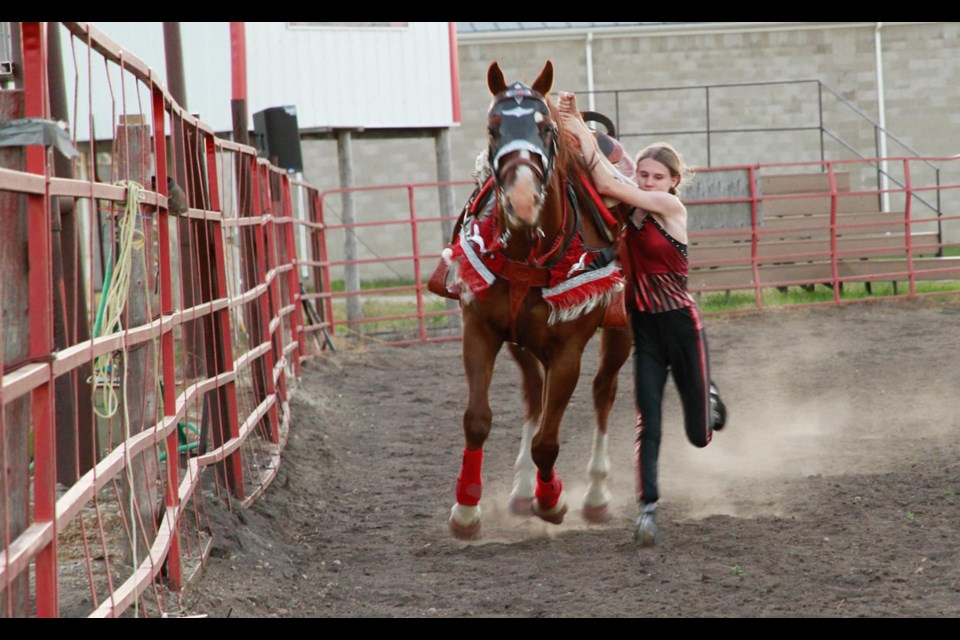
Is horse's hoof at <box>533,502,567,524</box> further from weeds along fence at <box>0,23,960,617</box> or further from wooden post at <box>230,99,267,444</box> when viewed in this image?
wooden post at <box>230,99,267,444</box>

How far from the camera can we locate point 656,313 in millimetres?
4684

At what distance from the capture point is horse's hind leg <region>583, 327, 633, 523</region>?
208 inches

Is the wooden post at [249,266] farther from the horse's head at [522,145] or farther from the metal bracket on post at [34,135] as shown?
the metal bracket on post at [34,135]

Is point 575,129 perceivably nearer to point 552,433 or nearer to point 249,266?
point 552,433

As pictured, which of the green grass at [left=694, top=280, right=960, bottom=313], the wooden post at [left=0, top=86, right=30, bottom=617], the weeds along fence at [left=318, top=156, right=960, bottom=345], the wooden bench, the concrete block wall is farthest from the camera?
the concrete block wall

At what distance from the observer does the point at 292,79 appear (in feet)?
44.5

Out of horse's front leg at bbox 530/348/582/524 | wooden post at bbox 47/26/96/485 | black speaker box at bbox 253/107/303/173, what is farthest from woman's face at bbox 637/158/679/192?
black speaker box at bbox 253/107/303/173

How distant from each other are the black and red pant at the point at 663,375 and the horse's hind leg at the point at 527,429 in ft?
2.15

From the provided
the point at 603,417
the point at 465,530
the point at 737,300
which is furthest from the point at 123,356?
the point at 737,300

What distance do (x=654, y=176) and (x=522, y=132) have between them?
856 mm

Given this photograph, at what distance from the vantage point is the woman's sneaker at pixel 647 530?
462 centimetres

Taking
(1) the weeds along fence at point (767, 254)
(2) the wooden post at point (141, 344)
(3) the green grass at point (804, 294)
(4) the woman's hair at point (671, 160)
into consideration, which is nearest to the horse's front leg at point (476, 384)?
(4) the woman's hair at point (671, 160)

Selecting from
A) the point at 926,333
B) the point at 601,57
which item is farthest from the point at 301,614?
the point at 601,57

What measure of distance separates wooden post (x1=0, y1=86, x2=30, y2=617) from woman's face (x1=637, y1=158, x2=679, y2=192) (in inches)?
113
